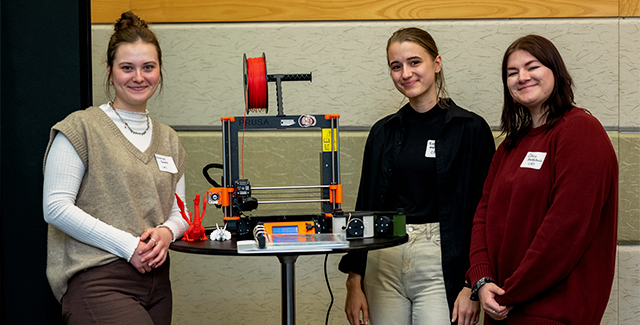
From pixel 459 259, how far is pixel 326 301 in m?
1.09

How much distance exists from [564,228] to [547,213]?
0.21 feet

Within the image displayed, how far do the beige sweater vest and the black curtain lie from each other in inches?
17.0

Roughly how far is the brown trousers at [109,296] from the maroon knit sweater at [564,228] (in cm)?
111

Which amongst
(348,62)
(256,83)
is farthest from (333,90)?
(256,83)

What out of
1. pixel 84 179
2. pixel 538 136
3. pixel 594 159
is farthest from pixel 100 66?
pixel 594 159

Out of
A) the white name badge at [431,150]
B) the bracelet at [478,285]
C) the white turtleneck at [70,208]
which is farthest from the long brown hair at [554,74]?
the white turtleneck at [70,208]

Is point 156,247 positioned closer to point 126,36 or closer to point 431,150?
point 126,36

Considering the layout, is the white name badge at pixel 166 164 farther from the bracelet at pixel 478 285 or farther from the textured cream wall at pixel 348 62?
the bracelet at pixel 478 285

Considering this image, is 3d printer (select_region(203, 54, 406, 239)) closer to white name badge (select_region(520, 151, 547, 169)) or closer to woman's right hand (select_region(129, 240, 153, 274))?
woman's right hand (select_region(129, 240, 153, 274))

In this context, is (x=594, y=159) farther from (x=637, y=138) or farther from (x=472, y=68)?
(x=637, y=138)

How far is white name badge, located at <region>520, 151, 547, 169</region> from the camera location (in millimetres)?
1485

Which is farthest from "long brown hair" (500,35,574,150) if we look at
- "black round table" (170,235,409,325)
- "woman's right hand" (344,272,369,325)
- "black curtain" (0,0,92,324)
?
"black curtain" (0,0,92,324)

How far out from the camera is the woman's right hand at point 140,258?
1.56 metres

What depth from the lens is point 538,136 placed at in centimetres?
155
